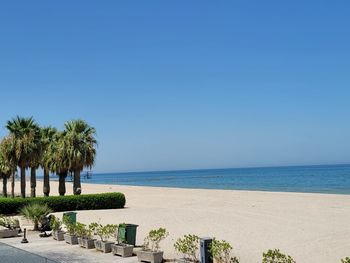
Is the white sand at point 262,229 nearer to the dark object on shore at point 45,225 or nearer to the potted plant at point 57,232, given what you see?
the potted plant at point 57,232

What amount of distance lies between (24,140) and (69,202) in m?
5.70

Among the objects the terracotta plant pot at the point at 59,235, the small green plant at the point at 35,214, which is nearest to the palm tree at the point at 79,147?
the small green plant at the point at 35,214

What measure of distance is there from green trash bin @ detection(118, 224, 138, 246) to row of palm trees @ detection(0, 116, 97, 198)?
20.6 meters

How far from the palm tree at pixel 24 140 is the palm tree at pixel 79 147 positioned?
2666 millimetres

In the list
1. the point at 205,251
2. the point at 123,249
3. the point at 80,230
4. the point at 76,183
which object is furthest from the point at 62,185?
the point at 205,251

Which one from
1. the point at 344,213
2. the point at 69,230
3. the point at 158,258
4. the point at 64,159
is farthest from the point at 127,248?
the point at 64,159

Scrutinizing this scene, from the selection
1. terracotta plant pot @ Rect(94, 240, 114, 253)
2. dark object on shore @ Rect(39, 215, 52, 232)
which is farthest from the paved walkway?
dark object on shore @ Rect(39, 215, 52, 232)

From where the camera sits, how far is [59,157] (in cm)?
3669

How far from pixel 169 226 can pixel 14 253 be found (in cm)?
1269

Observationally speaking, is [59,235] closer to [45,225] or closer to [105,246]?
[45,225]

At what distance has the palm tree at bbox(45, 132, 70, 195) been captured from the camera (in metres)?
36.6

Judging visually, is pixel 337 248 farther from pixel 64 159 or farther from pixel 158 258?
pixel 64 159

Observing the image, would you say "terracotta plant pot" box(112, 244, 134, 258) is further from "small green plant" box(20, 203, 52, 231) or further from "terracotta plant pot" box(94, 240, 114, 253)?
"small green plant" box(20, 203, 52, 231)

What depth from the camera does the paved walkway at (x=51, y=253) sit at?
11.4 meters
